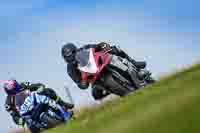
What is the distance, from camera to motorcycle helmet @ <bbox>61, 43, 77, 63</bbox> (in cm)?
2211

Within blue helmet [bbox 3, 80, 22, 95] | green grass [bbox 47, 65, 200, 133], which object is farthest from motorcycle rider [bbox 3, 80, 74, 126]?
green grass [bbox 47, 65, 200, 133]

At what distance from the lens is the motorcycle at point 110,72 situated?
21938 millimetres

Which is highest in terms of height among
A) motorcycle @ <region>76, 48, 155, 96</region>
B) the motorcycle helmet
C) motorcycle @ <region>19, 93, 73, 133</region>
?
the motorcycle helmet

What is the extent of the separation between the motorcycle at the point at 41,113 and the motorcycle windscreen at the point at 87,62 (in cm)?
246

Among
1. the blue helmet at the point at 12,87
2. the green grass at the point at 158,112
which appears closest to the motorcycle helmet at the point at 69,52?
the blue helmet at the point at 12,87

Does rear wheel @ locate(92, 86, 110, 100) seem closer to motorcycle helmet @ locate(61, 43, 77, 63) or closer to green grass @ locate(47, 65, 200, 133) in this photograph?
motorcycle helmet @ locate(61, 43, 77, 63)

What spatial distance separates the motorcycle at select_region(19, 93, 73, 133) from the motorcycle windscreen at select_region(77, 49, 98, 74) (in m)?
2.46

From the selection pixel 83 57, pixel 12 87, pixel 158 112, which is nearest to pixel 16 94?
pixel 12 87

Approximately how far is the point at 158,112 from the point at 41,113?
10.2 meters

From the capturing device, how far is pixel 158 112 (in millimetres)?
14344

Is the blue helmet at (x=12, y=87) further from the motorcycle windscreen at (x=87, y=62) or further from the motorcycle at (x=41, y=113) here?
the motorcycle windscreen at (x=87, y=62)

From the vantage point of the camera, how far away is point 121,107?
56.2 ft

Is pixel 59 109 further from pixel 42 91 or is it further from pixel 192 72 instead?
pixel 192 72

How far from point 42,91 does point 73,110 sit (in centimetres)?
137
